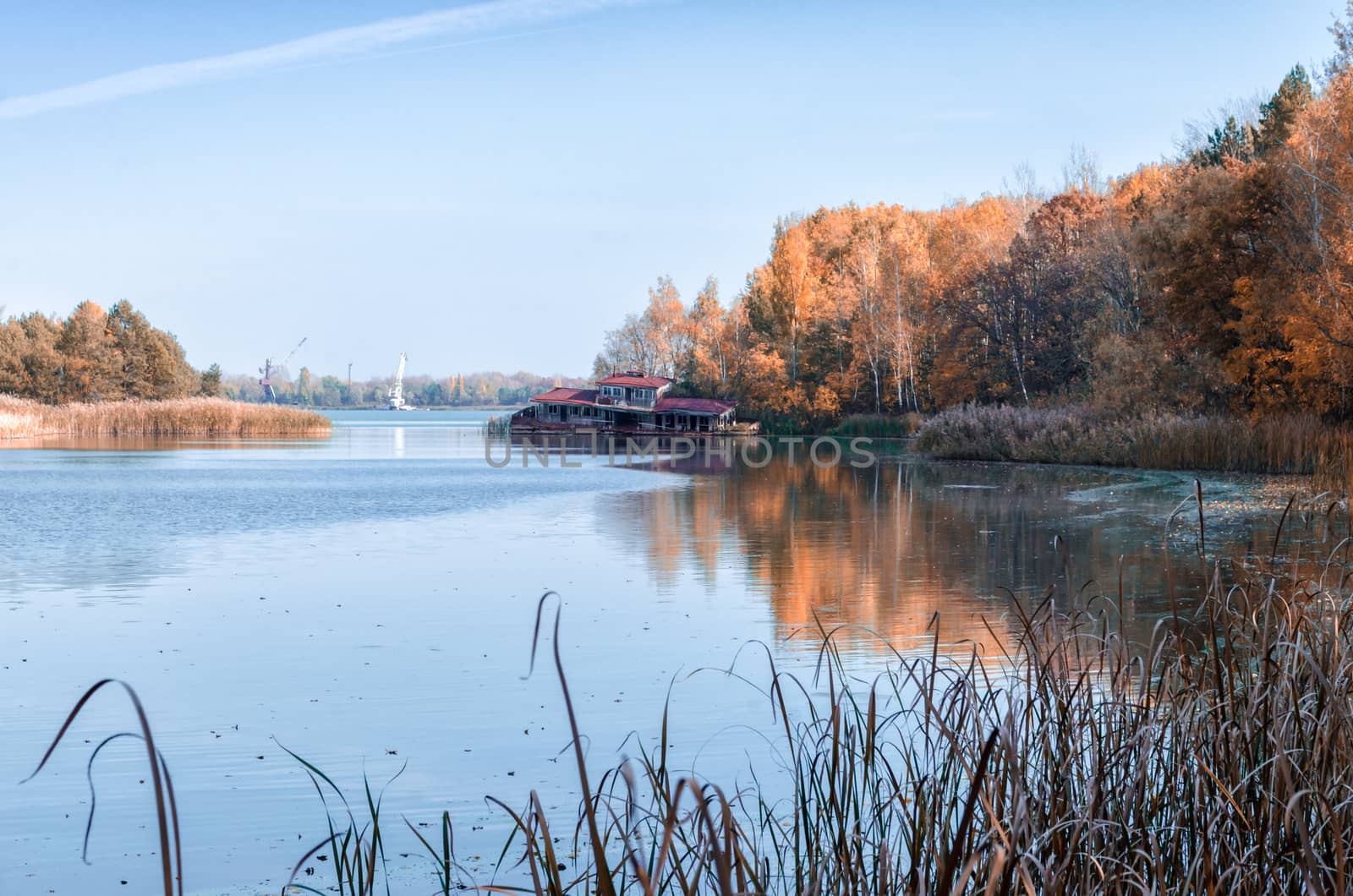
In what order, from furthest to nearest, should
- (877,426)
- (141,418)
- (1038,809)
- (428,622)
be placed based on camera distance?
1. (141,418)
2. (877,426)
3. (428,622)
4. (1038,809)

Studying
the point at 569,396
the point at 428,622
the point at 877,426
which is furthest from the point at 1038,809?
the point at 569,396

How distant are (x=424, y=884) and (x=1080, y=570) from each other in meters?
9.68

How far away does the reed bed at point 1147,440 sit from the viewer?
23.7 meters

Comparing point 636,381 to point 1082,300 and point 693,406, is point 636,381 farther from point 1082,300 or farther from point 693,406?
point 1082,300

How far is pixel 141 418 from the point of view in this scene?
6406 cm

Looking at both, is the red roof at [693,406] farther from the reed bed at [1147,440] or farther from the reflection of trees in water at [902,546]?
the reflection of trees in water at [902,546]

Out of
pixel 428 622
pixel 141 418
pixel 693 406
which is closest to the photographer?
pixel 428 622

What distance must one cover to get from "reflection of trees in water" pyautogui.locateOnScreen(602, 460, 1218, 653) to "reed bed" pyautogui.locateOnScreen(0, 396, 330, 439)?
4458 cm

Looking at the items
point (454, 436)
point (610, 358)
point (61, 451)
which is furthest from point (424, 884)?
point (610, 358)

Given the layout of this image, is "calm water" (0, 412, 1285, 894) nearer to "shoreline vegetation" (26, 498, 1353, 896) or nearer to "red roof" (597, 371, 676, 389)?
"shoreline vegetation" (26, 498, 1353, 896)

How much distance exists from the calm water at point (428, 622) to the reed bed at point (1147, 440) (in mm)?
1759

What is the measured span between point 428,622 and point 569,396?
7492 centimetres

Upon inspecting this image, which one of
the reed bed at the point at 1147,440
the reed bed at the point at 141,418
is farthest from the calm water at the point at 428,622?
the reed bed at the point at 141,418

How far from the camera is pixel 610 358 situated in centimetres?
10694
